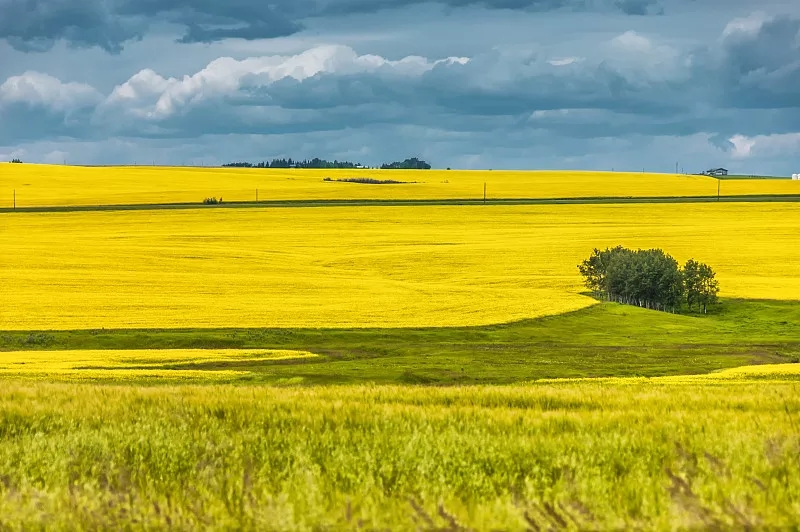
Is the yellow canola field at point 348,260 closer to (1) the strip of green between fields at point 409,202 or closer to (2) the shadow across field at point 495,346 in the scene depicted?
(2) the shadow across field at point 495,346

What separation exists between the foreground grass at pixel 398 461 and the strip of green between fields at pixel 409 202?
129475 millimetres

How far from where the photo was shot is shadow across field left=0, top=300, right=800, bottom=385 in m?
39.0

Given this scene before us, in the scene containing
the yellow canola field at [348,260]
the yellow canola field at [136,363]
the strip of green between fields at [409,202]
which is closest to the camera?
A: the yellow canola field at [136,363]

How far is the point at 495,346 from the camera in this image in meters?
51.8

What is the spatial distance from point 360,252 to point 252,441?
89.7 m

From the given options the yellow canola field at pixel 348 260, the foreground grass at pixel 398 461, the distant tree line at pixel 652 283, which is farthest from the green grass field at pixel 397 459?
the distant tree line at pixel 652 283

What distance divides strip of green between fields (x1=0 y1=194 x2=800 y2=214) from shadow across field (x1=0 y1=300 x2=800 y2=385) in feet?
259

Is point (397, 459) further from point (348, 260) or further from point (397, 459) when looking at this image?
point (348, 260)

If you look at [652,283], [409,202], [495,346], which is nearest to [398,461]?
[495,346]

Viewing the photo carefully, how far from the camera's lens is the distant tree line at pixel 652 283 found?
75.2 m

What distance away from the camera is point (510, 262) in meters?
88.3

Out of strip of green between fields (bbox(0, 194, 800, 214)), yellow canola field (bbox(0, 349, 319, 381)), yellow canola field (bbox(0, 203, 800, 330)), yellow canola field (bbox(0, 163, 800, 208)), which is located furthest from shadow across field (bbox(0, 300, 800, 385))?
yellow canola field (bbox(0, 163, 800, 208))

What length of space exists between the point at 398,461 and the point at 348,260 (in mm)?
84494

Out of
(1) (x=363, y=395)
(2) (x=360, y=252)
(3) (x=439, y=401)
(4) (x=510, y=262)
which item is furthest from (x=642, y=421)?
(2) (x=360, y=252)
